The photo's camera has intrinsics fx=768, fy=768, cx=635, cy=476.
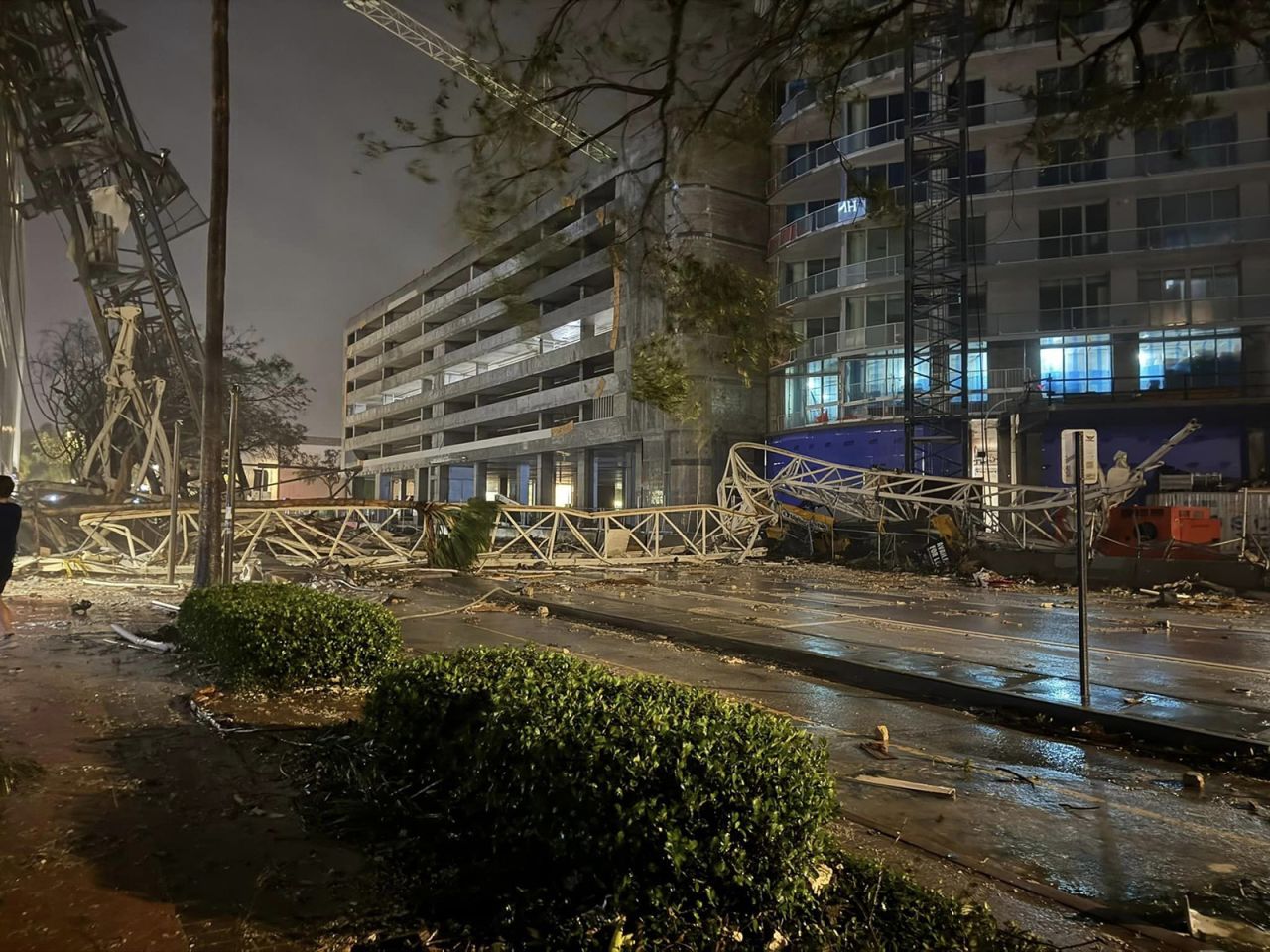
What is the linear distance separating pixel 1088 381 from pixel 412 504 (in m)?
26.3

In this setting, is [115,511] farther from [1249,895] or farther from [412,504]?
[1249,895]

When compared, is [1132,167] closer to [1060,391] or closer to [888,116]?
[1060,391]

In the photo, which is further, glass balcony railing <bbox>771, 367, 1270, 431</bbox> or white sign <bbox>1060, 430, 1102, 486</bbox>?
glass balcony railing <bbox>771, 367, 1270, 431</bbox>

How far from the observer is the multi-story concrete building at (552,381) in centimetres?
3759

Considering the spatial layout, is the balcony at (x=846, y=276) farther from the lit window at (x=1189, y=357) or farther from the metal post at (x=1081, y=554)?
the metal post at (x=1081, y=554)

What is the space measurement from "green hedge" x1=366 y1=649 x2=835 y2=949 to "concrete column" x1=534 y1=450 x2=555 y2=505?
4518 cm

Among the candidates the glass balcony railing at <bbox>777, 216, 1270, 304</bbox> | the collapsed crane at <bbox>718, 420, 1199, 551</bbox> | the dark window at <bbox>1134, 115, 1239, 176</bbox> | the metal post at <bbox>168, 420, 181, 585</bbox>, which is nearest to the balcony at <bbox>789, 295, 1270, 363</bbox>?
the glass balcony railing at <bbox>777, 216, 1270, 304</bbox>

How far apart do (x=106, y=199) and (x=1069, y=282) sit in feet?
114

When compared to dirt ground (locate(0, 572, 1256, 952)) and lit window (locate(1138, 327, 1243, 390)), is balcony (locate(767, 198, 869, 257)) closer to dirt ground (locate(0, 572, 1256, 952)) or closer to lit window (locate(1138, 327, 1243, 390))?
lit window (locate(1138, 327, 1243, 390))

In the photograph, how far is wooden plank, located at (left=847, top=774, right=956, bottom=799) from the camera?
496cm

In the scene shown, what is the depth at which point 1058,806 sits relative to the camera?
4855 millimetres

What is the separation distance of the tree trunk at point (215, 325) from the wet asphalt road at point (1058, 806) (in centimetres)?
784

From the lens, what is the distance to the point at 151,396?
22375mm

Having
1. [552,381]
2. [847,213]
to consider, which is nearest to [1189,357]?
[847,213]
